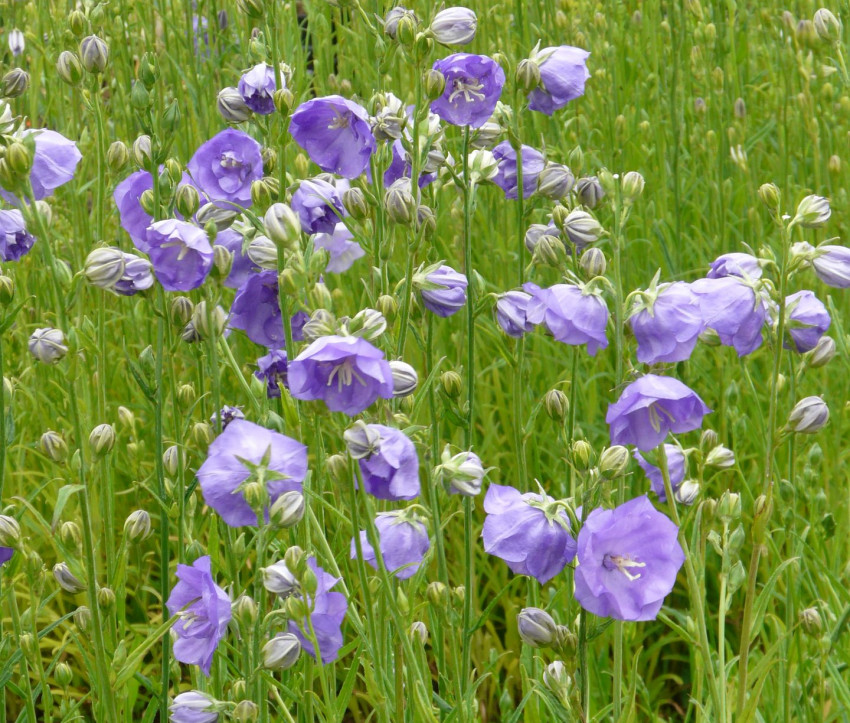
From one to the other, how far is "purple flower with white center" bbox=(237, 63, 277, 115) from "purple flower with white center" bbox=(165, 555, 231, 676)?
35.9 inches

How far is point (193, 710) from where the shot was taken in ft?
5.07

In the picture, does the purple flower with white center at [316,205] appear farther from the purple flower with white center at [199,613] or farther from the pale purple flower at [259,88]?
the purple flower with white center at [199,613]

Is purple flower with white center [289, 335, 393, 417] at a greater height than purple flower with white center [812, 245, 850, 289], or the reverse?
purple flower with white center [289, 335, 393, 417]

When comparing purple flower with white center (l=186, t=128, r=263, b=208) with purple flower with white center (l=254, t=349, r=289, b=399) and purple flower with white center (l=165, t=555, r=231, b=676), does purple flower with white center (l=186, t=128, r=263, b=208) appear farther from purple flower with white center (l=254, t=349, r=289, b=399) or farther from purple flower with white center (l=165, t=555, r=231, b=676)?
purple flower with white center (l=165, t=555, r=231, b=676)

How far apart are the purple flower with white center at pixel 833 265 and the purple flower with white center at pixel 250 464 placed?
976 mm

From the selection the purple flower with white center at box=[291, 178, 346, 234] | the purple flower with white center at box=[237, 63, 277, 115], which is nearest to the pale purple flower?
the purple flower with white center at box=[237, 63, 277, 115]

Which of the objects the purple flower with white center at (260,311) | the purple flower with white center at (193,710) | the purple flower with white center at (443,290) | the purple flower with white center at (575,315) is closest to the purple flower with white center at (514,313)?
the purple flower with white center at (443,290)

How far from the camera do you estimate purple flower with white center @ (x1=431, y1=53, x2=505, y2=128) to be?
1.95 m

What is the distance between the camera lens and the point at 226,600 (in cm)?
153

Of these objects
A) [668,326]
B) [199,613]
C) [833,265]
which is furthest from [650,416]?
[199,613]

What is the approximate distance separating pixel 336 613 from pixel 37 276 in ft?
8.12

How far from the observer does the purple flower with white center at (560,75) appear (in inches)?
83.9

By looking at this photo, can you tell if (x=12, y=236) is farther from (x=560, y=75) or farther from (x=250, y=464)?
(x=560, y=75)

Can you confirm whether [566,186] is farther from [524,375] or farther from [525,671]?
[525,671]
